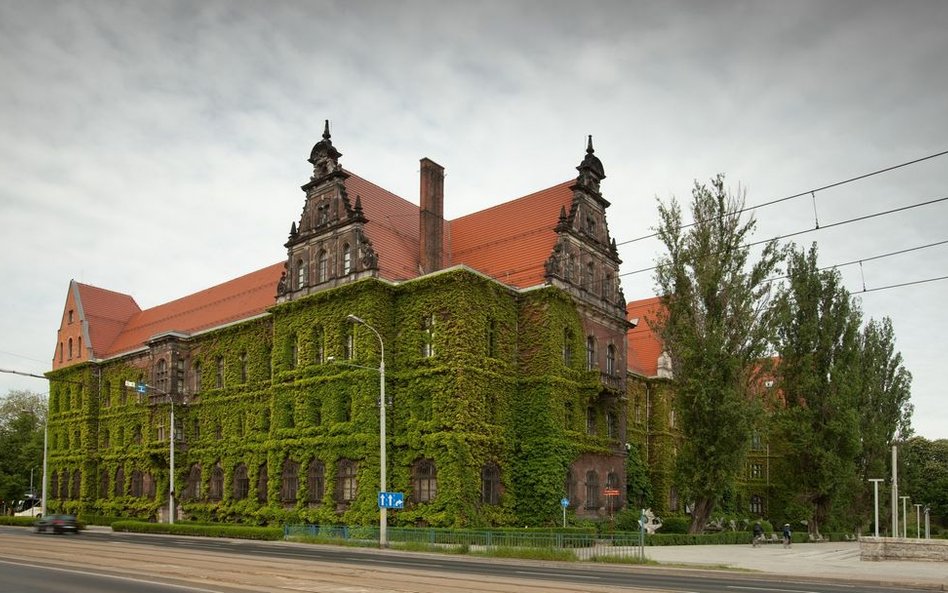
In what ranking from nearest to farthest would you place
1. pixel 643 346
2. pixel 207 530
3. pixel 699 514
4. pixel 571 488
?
pixel 207 530, pixel 699 514, pixel 571 488, pixel 643 346

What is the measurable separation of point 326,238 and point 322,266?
68.2 inches

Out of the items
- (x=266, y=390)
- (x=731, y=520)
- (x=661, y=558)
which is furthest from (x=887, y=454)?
(x=266, y=390)

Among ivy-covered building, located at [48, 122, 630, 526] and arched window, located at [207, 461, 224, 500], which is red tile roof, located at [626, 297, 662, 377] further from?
arched window, located at [207, 461, 224, 500]

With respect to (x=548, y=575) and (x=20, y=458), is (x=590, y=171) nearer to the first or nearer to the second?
(x=548, y=575)

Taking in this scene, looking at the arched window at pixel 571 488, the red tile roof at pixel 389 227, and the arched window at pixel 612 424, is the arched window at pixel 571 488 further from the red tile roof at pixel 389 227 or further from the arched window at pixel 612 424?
the red tile roof at pixel 389 227

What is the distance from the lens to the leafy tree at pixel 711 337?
143 feet

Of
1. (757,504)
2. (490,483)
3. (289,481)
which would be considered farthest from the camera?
(757,504)

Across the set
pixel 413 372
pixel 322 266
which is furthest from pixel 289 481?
pixel 322 266

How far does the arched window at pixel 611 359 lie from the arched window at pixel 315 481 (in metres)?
18.8

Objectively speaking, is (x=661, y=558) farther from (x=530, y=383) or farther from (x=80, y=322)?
(x=80, y=322)

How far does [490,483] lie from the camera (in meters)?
44.8

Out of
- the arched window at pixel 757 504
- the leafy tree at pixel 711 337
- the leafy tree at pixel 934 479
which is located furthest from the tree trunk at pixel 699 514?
the leafy tree at pixel 934 479

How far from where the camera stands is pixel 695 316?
148ft

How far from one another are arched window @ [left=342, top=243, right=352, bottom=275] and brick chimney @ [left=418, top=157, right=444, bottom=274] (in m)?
4.75
